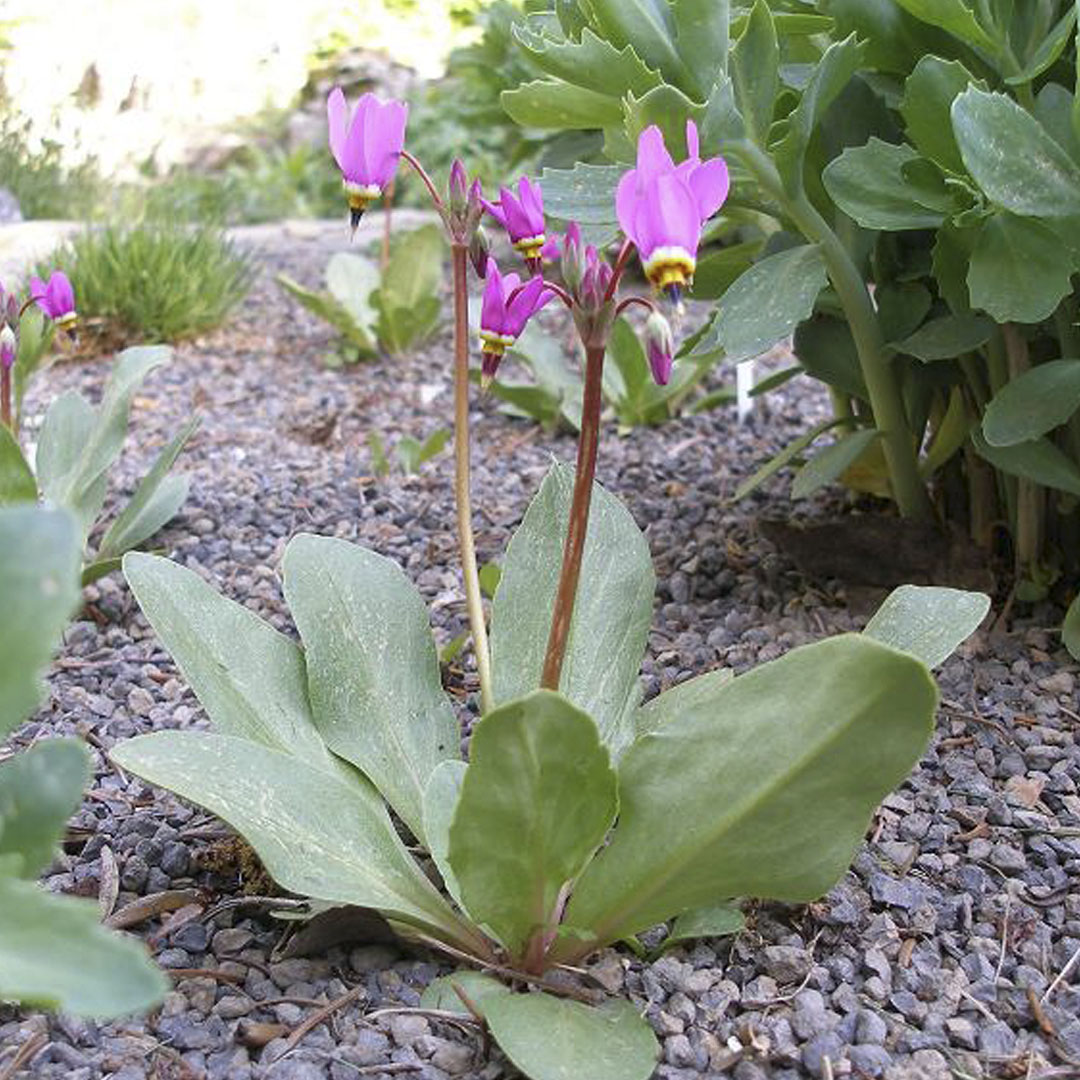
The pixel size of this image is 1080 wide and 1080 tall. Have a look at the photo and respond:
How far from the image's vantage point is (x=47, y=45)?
706cm

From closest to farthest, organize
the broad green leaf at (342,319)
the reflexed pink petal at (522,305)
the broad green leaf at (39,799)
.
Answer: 1. the broad green leaf at (39,799)
2. the reflexed pink petal at (522,305)
3. the broad green leaf at (342,319)

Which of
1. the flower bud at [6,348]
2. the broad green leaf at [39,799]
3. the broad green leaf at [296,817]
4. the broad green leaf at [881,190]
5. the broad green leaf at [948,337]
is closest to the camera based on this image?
the broad green leaf at [39,799]

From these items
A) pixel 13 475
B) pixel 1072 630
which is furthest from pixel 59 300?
pixel 1072 630

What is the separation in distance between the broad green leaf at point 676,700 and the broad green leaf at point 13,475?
2.93ft

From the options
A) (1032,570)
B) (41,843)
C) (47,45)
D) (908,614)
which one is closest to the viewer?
(41,843)

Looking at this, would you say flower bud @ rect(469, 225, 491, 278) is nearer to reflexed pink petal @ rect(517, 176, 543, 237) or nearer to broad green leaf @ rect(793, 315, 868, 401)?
reflexed pink petal @ rect(517, 176, 543, 237)

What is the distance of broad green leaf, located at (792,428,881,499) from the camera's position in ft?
5.80

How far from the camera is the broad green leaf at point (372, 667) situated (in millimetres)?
1325

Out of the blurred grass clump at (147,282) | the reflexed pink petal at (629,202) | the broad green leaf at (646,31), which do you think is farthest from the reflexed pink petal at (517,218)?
the blurred grass clump at (147,282)

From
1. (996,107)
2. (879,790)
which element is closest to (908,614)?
(879,790)

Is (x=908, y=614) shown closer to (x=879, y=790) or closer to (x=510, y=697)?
(x=879, y=790)

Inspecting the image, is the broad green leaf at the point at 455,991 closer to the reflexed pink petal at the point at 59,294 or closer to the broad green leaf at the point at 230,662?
the broad green leaf at the point at 230,662

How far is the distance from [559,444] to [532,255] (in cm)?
149

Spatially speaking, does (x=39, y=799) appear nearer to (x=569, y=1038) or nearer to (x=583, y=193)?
(x=569, y=1038)
